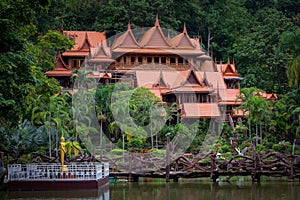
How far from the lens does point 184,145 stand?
37000 millimetres

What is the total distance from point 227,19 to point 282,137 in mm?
21359

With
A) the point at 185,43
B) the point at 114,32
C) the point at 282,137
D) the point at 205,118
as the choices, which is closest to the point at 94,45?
the point at 114,32

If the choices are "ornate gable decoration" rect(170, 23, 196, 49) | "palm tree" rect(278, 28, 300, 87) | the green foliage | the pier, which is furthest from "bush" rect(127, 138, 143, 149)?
the pier

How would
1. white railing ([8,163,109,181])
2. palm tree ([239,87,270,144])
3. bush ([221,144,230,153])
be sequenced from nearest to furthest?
white railing ([8,163,109,181])
bush ([221,144,230,153])
palm tree ([239,87,270,144])

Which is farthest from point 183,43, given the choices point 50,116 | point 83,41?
point 50,116

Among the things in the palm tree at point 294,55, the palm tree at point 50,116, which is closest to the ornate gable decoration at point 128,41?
the palm tree at point 50,116

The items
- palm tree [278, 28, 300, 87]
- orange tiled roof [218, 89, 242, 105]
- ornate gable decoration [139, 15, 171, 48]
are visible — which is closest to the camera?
palm tree [278, 28, 300, 87]

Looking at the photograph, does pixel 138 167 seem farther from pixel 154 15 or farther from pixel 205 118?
pixel 154 15

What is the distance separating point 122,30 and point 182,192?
1280 inches

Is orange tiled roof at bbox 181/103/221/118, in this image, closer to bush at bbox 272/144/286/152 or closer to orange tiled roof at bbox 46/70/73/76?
bush at bbox 272/144/286/152

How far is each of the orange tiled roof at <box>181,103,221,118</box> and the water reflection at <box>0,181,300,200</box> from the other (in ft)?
47.4

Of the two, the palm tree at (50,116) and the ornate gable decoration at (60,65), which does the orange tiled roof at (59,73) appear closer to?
the ornate gable decoration at (60,65)

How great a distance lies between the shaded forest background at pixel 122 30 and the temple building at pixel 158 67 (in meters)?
2.29

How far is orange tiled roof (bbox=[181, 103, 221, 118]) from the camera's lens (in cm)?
3950
